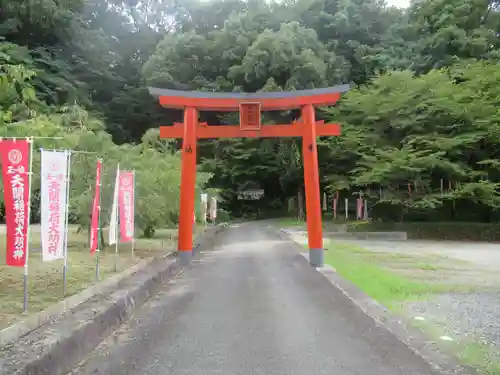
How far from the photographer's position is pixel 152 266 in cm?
1134

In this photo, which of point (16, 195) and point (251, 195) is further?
point (251, 195)

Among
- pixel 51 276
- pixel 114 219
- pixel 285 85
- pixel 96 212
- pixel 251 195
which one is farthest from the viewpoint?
pixel 251 195

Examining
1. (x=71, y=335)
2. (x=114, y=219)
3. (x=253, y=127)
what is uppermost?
(x=253, y=127)

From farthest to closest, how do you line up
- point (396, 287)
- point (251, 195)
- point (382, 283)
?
1. point (251, 195)
2. point (382, 283)
3. point (396, 287)

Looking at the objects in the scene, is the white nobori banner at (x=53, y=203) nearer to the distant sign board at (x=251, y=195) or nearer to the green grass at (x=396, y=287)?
the green grass at (x=396, y=287)

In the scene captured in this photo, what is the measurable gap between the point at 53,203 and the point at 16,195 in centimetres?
90

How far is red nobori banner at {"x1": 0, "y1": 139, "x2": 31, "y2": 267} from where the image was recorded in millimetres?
5941

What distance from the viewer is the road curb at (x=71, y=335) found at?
426 cm

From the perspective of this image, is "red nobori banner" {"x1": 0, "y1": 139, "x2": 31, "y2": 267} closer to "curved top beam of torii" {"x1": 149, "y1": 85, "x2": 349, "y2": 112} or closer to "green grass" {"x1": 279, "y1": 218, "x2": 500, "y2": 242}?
"curved top beam of torii" {"x1": 149, "y1": 85, "x2": 349, "y2": 112}

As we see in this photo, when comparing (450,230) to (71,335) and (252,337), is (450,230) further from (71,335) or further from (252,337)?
(71,335)

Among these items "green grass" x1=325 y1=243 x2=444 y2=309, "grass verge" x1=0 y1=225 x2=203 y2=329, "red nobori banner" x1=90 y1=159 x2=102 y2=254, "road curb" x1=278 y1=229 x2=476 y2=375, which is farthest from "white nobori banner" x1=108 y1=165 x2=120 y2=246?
"green grass" x1=325 y1=243 x2=444 y2=309

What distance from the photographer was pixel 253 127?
48.2 ft

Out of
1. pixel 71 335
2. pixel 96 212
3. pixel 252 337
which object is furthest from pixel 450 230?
pixel 71 335

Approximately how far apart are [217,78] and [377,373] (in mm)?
35530
